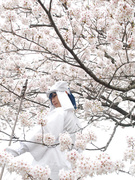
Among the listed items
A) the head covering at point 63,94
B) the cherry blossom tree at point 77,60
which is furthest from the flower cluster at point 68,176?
the head covering at point 63,94

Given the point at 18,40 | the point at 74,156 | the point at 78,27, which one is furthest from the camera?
the point at 18,40

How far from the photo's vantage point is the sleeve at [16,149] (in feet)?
6.95

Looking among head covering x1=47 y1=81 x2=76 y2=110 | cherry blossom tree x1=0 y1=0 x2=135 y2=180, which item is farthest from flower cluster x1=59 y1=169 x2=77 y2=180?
head covering x1=47 y1=81 x2=76 y2=110

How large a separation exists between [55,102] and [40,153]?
792 mm

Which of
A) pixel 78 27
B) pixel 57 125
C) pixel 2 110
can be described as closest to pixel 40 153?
pixel 57 125

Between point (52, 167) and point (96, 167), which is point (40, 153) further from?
point (96, 167)

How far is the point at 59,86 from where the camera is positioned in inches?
117

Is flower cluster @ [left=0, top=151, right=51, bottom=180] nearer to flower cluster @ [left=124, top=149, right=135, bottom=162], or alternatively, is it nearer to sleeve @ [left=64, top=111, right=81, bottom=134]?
flower cluster @ [left=124, top=149, right=135, bottom=162]

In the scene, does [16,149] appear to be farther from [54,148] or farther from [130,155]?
[130,155]

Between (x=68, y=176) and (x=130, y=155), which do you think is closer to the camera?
(x=68, y=176)

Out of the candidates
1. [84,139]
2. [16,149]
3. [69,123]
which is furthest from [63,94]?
[16,149]

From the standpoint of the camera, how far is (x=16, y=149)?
7.04 ft

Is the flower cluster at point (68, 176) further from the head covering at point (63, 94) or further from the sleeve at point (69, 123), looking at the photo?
the head covering at point (63, 94)

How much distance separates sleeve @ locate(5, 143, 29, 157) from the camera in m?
2.12
